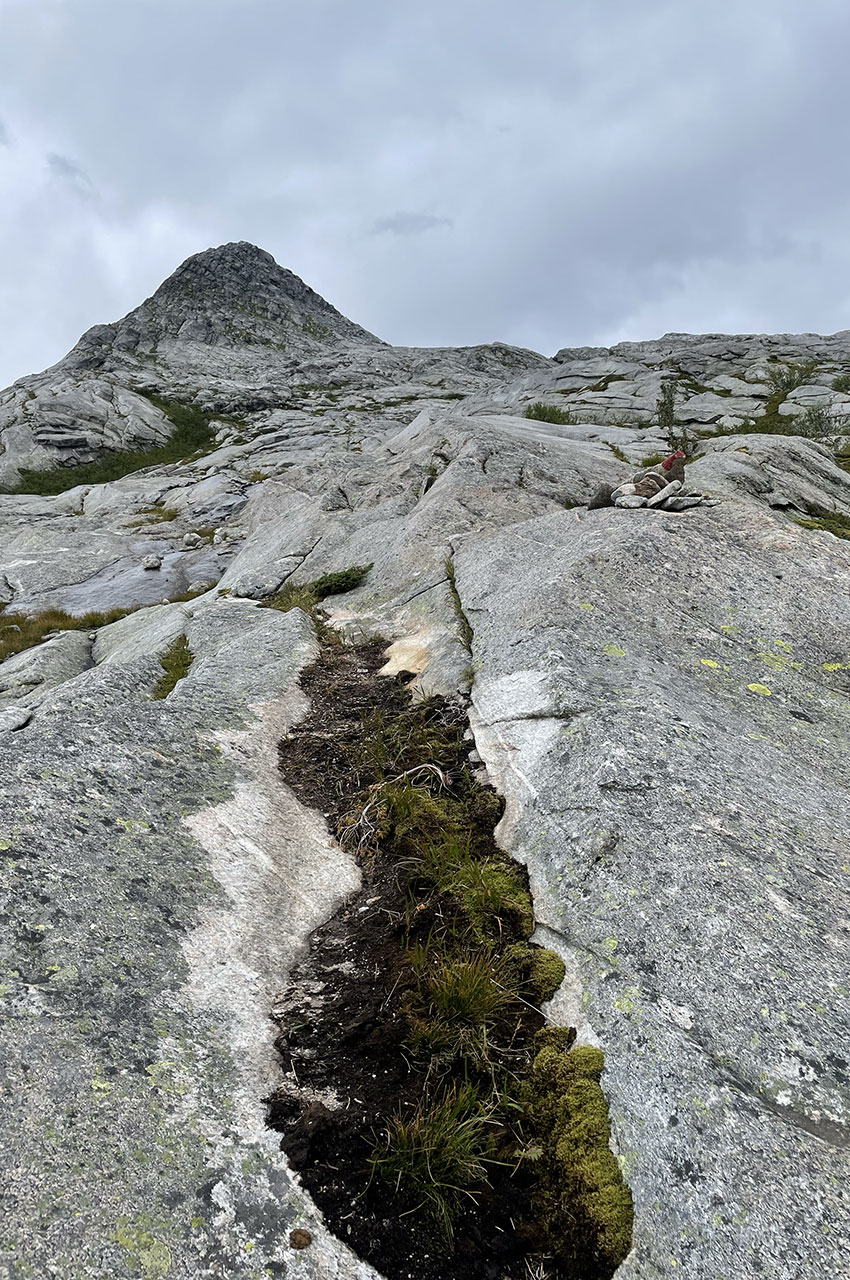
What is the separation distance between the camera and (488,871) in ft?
21.4

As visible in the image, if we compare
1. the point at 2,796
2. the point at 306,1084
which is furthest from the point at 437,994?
the point at 2,796

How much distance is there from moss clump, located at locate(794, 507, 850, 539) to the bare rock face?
0.72 ft

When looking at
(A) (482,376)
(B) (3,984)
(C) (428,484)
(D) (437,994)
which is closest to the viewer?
(B) (3,984)

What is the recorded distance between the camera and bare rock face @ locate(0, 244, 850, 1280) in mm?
3525

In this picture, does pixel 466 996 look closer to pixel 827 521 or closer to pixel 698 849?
pixel 698 849

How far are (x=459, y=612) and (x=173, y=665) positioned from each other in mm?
6619

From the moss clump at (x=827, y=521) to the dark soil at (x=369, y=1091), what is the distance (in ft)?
40.4

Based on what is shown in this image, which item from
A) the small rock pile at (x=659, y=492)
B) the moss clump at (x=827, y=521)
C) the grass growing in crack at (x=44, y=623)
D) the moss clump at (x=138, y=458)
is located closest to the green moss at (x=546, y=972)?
the small rock pile at (x=659, y=492)

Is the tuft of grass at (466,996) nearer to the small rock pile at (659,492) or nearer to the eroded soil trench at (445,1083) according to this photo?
the eroded soil trench at (445,1083)

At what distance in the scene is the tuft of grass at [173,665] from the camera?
12689 millimetres

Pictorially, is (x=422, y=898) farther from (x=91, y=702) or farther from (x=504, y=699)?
(x=91, y=702)

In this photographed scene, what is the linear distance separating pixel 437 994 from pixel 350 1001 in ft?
2.59

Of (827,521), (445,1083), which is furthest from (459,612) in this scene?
(827,521)

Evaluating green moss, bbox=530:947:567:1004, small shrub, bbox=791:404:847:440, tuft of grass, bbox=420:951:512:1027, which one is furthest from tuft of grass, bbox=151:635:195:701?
small shrub, bbox=791:404:847:440
